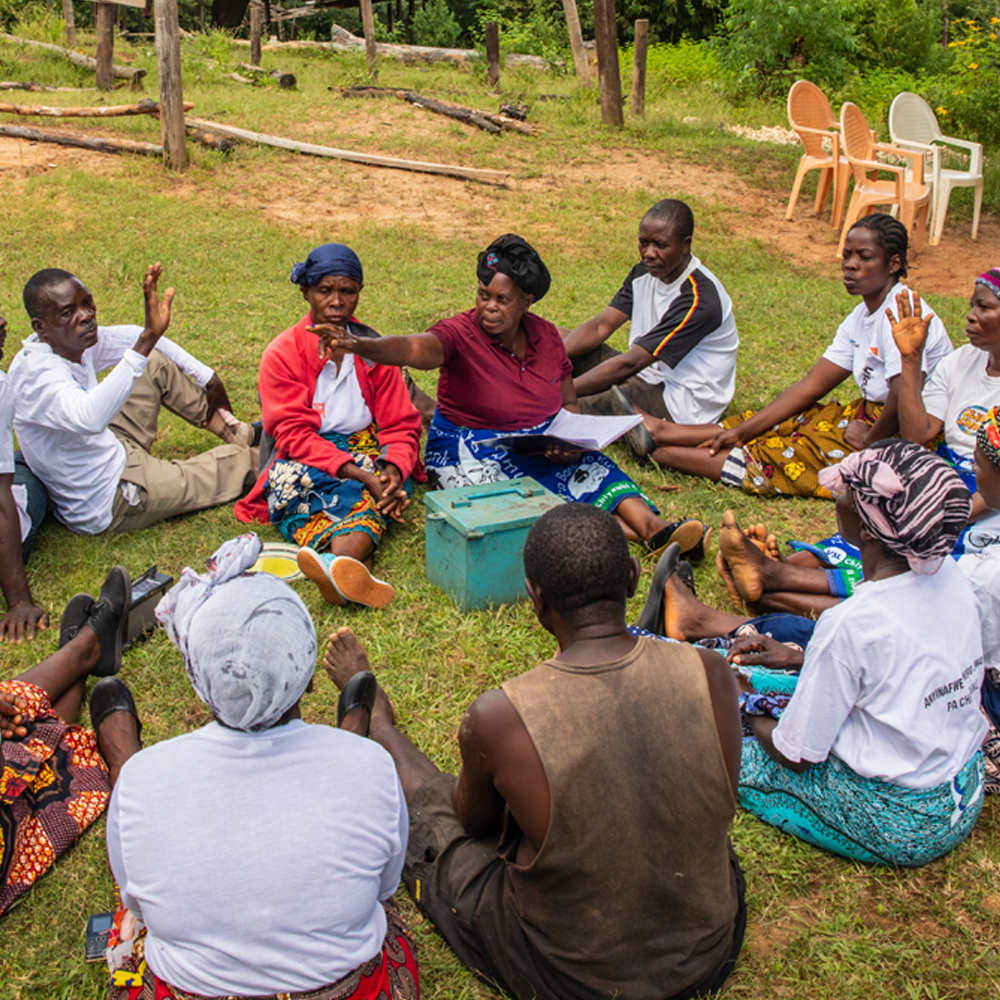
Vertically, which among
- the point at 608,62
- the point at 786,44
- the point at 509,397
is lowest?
the point at 509,397

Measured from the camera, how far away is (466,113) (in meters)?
13.9

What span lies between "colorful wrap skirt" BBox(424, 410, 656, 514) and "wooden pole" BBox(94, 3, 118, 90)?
12.7 metres

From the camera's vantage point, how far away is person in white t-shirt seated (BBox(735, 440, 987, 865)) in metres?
2.38

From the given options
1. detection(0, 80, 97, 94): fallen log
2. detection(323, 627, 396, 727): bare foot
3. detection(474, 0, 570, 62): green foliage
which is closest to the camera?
detection(323, 627, 396, 727): bare foot

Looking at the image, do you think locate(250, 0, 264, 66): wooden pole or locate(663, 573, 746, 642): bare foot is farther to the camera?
locate(250, 0, 264, 66): wooden pole

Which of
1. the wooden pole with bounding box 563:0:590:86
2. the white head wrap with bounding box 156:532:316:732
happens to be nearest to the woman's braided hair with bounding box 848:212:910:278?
the white head wrap with bounding box 156:532:316:732

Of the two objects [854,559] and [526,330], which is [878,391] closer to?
[854,559]

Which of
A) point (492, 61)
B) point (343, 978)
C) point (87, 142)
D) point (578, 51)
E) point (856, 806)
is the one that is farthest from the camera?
point (492, 61)

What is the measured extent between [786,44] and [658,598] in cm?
1714

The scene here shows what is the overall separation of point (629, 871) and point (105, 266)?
8064 mm

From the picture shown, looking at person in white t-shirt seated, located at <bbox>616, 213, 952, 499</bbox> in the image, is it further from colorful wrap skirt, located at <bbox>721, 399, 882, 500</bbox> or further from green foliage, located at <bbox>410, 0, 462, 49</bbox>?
green foliage, located at <bbox>410, 0, 462, 49</bbox>

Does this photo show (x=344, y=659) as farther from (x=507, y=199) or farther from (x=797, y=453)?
(x=507, y=199)

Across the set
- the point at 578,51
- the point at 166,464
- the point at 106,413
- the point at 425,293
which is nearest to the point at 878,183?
the point at 425,293

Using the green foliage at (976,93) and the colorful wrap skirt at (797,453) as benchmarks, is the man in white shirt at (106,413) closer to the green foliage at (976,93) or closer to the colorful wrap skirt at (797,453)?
the colorful wrap skirt at (797,453)
